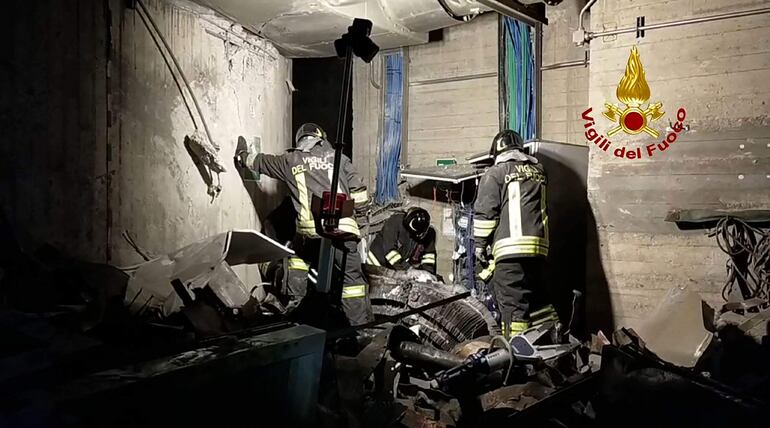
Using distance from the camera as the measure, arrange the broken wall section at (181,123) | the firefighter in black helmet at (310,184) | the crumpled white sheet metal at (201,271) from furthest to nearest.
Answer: the firefighter in black helmet at (310,184), the broken wall section at (181,123), the crumpled white sheet metal at (201,271)

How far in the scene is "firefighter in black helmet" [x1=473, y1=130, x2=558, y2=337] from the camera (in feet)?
16.1

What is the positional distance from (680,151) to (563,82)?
169 centimetres

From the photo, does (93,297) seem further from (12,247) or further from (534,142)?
(534,142)

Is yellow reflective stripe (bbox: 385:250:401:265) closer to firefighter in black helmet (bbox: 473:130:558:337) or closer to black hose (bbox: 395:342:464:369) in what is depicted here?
firefighter in black helmet (bbox: 473:130:558:337)

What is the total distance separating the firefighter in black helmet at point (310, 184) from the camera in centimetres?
536

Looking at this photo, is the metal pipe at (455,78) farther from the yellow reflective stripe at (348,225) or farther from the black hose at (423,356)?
the black hose at (423,356)

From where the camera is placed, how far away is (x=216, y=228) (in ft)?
18.1

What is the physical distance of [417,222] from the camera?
6.35 m

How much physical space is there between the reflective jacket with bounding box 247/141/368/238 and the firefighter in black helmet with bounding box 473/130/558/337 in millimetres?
1395

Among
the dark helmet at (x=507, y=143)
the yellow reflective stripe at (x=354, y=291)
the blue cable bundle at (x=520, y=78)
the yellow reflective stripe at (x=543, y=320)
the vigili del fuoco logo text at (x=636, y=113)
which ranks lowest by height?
the yellow reflective stripe at (x=543, y=320)

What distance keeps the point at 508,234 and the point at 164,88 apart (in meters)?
3.39

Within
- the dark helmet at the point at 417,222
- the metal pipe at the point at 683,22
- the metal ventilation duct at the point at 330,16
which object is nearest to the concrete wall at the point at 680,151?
the metal pipe at the point at 683,22

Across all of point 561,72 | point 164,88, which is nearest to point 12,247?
point 164,88

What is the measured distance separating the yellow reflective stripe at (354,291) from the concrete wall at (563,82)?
283 cm
